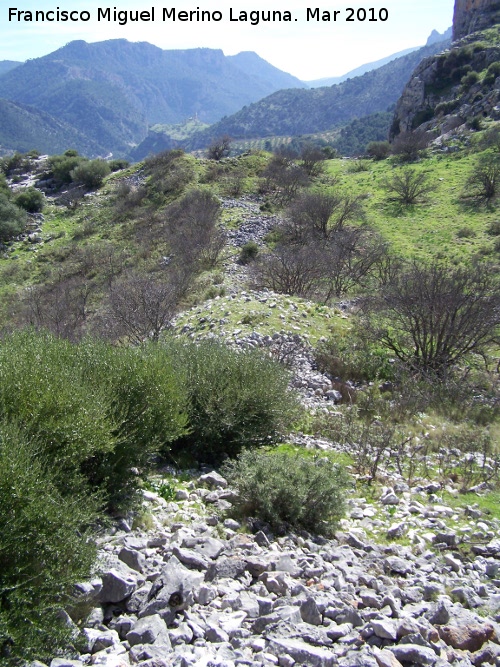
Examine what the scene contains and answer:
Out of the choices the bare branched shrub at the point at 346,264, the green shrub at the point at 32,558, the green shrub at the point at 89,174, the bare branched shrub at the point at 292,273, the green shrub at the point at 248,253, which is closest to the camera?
the green shrub at the point at 32,558

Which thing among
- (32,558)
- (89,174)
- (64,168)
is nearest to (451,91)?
(89,174)

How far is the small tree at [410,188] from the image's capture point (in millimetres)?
31531

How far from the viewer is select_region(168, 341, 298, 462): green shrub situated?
7141 millimetres

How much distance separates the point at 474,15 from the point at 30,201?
77.6 metres

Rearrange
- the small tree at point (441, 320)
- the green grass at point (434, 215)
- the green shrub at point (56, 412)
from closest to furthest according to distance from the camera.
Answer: the green shrub at point (56, 412) → the small tree at point (441, 320) → the green grass at point (434, 215)

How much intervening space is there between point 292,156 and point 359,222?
17.4m

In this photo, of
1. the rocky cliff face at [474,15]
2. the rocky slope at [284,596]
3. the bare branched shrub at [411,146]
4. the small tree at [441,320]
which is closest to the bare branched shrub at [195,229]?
the small tree at [441,320]

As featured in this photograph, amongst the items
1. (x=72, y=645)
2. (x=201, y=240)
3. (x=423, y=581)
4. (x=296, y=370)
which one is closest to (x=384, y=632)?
(x=423, y=581)

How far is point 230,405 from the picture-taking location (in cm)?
712

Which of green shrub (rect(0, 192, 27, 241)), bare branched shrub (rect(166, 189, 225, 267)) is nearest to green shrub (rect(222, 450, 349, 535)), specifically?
bare branched shrub (rect(166, 189, 225, 267))

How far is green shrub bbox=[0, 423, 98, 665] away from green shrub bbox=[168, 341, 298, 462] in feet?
11.0

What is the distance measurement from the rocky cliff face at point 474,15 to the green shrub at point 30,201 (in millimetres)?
69538

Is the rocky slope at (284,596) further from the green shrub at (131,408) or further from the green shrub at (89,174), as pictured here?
the green shrub at (89,174)

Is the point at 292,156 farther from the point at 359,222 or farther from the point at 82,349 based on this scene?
the point at 82,349
